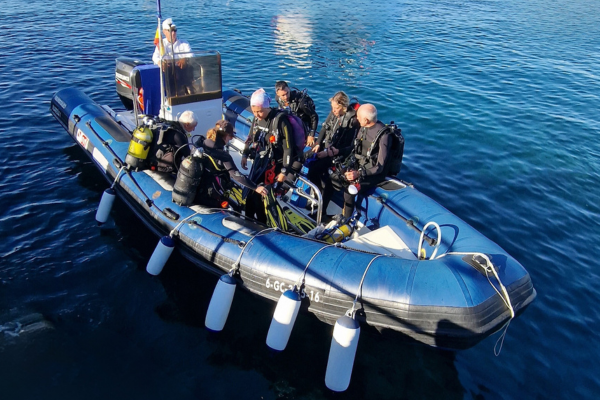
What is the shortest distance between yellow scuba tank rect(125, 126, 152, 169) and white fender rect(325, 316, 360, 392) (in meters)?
3.54

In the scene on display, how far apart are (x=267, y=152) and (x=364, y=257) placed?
1.95 m

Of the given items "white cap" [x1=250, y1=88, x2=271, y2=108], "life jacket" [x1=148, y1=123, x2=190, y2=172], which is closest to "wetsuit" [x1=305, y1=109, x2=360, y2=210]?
"white cap" [x1=250, y1=88, x2=271, y2=108]

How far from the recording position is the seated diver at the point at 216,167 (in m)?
5.26

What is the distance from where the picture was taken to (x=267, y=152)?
5.73 m

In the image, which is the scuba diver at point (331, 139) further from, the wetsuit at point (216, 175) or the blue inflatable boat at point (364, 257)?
the wetsuit at point (216, 175)

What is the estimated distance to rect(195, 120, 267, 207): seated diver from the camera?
17.3ft

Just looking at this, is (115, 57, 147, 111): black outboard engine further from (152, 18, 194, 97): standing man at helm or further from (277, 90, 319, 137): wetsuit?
(277, 90, 319, 137): wetsuit

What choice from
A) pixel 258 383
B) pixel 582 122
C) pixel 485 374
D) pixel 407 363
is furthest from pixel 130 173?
pixel 582 122

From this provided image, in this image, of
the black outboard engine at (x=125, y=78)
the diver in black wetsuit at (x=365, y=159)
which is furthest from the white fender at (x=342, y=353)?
the black outboard engine at (x=125, y=78)

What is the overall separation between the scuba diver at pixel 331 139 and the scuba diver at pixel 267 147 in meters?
0.54

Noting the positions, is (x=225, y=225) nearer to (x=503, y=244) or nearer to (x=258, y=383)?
(x=258, y=383)

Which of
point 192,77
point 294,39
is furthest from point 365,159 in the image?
point 294,39

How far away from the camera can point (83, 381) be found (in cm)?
441

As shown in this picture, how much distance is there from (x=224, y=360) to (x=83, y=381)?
55.3 inches
